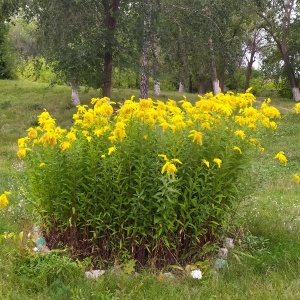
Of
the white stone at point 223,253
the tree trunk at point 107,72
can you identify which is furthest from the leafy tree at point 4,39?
the white stone at point 223,253

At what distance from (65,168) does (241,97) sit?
1793 millimetres

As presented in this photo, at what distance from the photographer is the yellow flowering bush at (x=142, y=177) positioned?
410 cm

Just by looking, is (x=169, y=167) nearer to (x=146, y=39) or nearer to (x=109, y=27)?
(x=146, y=39)

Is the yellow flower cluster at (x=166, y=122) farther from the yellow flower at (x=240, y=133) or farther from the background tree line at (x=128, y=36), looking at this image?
the background tree line at (x=128, y=36)

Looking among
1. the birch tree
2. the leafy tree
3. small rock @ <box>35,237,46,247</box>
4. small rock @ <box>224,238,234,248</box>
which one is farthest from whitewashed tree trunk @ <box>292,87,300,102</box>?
small rock @ <box>35,237,46,247</box>

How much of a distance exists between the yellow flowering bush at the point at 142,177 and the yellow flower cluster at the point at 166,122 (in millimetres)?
10

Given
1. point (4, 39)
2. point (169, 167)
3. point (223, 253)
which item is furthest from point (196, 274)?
point (4, 39)

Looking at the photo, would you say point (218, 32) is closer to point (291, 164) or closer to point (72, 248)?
point (291, 164)

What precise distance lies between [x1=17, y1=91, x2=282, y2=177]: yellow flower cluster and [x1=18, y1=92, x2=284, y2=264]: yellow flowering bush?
0.01 m

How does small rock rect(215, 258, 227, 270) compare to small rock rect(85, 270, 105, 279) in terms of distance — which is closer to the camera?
small rock rect(85, 270, 105, 279)

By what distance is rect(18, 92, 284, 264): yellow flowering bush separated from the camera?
410 cm

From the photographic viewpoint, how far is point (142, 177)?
4.10 m

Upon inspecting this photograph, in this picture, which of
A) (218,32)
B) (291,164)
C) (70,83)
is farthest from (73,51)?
(291,164)

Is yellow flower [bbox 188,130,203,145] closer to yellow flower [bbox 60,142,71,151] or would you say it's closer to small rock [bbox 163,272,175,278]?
yellow flower [bbox 60,142,71,151]
